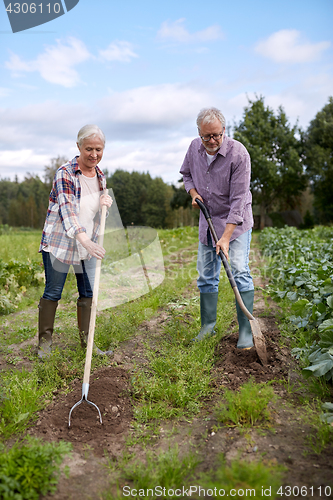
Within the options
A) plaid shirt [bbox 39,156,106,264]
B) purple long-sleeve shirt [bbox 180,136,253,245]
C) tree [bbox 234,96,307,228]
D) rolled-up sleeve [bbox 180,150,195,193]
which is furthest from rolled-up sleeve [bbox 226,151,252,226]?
tree [bbox 234,96,307,228]

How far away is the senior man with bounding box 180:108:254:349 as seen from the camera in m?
3.08

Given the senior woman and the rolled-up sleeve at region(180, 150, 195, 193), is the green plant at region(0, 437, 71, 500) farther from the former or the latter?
Answer: the rolled-up sleeve at region(180, 150, 195, 193)

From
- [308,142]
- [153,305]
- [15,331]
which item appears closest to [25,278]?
[15,331]

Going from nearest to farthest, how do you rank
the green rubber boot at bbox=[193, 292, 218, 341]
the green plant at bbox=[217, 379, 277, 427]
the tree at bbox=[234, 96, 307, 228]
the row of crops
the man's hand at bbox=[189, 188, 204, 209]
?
1. the green plant at bbox=[217, 379, 277, 427]
2. the row of crops
3. the man's hand at bbox=[189, 188, 204, 209]
4. the green rubber boot at bbox=[193, 292, 218, 341]
5. the tree at bbox=[234, 96, 307, 228]

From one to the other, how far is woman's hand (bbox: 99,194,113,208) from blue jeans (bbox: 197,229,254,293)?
0.95 metres

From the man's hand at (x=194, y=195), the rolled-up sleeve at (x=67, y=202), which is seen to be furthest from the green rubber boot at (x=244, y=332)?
the rolled-up sleeve at (x=67, y=202)

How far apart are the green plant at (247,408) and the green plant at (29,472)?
3.23ft

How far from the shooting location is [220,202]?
3316 mm

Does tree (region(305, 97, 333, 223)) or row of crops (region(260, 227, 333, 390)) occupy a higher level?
tree (region(305, 97, 333, 223))

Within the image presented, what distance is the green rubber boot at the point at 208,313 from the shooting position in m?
3.50

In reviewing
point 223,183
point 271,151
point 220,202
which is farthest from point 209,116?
point 271,151

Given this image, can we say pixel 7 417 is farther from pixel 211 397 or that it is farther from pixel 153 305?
pixel 153 305

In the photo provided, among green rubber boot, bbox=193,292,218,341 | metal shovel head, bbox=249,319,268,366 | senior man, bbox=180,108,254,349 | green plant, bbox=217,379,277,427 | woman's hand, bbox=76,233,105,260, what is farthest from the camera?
green rubber boot, bbox=193,292,218,341

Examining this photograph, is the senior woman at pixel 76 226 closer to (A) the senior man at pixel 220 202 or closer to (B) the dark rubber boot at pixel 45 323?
(B) the dark rubber boot at pixel 45 323
